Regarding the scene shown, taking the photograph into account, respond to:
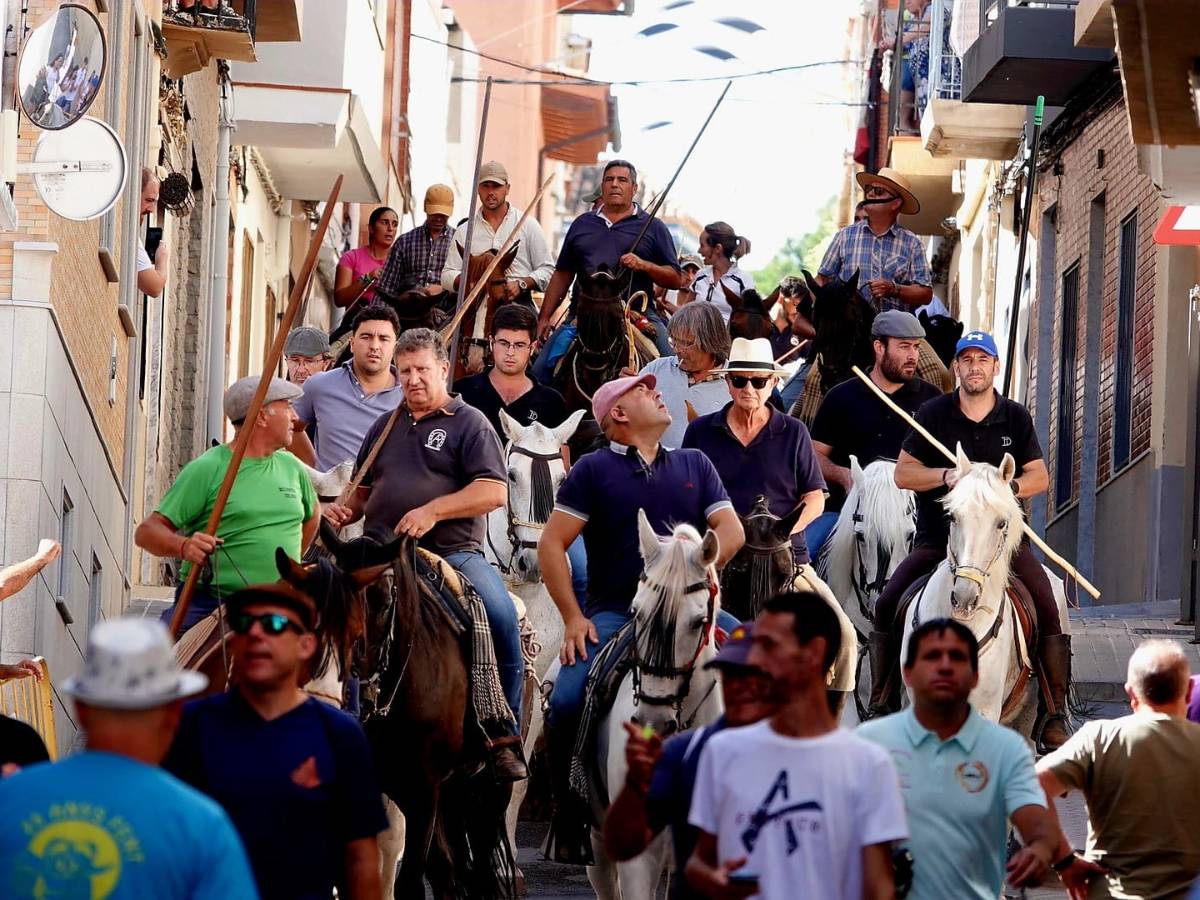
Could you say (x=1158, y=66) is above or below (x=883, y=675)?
above

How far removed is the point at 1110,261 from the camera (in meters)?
25.4

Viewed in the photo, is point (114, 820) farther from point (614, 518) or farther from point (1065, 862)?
point (614, 518)

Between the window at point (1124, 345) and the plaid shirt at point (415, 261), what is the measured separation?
20.1 feet

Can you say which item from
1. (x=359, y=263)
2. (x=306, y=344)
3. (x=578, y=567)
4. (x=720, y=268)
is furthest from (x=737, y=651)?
(x=359, y=263)

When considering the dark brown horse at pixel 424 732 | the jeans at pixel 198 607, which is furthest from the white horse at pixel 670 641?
the jeans at pixel 198 607

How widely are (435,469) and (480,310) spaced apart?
28.6ft

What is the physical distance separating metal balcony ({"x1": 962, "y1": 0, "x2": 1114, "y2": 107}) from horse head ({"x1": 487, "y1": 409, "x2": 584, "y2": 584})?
37.4 feet

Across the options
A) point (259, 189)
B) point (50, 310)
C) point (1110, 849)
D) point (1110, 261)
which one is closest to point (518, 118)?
point (259, 189)

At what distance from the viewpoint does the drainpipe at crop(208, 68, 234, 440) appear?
27.3 meters

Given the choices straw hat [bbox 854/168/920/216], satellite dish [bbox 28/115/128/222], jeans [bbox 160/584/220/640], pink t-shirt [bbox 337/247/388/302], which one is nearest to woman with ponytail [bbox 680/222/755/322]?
straw hat [bbox 854/168/920/216]

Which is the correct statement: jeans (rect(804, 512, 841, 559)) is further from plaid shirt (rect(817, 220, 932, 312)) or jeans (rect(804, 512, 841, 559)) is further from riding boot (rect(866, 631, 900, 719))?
plaid shirt (rect(817, 220, 932, 312))

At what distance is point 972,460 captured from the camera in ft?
46.6

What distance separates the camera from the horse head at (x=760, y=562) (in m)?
12.8

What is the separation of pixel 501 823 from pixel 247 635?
206 inches
